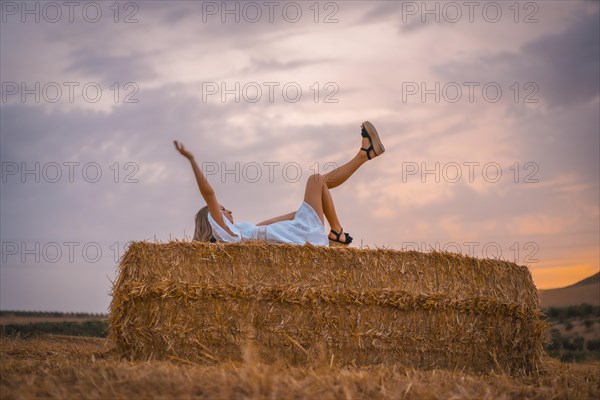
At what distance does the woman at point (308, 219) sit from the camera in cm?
907

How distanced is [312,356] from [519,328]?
8.51 feet

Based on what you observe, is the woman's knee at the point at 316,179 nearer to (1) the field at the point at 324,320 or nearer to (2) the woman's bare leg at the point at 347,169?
(2) the woman's bare leg at the point at 347,169

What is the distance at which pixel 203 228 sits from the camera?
9.16 metres

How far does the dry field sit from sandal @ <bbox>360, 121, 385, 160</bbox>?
355 centimetres

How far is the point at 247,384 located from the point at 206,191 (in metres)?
4.06

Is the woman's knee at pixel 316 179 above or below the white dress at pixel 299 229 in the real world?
above

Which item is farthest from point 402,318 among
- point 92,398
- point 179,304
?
point 92,398

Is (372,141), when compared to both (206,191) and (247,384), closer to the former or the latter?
(206,191)

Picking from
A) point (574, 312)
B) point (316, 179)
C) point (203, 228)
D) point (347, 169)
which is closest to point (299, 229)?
point (316, 179)

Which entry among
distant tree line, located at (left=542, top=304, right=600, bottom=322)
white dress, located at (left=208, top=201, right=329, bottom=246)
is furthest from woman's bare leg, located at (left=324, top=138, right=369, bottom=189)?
distant tree line, located at (left=542, top=304, right=600, bottom=322)

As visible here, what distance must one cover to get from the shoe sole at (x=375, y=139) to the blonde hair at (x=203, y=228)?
2.32m

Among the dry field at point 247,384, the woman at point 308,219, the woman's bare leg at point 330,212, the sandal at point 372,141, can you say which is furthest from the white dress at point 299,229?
the dry field at point 247,384

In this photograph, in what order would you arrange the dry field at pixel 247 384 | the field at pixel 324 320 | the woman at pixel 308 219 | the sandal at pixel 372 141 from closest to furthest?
the dry field at pixel 247 384 < the field at pixel 324 320 < the woman at pixel 308 219 < the sandal at pixel 372 141

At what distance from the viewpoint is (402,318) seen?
7.87 m
